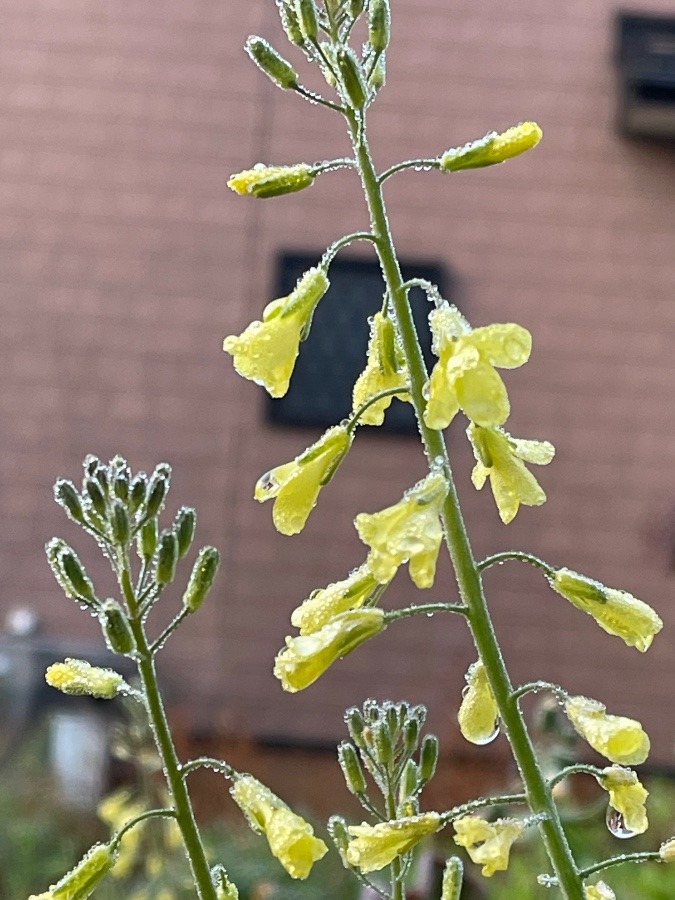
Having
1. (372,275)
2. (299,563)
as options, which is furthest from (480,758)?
(372,275)

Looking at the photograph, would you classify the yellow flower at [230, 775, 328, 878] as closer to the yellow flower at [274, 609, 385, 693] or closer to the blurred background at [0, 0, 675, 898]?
the yellow flower at [274, 609, 385, 693]

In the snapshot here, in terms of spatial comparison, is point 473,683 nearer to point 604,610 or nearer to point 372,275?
point 604,610

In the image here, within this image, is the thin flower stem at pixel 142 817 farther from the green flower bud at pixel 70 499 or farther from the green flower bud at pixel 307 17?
the green flower bud at pixel 307 17

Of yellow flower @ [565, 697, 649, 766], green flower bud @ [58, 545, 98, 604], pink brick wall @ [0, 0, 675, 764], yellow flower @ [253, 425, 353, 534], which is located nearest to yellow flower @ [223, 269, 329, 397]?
yellow flower @ [253, 425, 353, 534]

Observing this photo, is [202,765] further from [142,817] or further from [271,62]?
[271,62]

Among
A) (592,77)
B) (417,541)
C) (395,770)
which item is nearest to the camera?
(417,541)

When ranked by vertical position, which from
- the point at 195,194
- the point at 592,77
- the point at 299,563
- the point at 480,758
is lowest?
the point at 480,758

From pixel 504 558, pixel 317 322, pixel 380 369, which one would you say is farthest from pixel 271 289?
pixel 504 558

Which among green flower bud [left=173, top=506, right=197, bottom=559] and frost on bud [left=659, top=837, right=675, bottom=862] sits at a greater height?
green flower bud [left=173, top=506, right=197, bottom=559]
